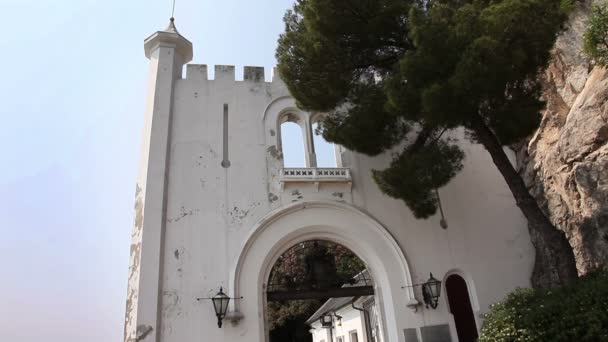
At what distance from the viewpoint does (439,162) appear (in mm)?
8289

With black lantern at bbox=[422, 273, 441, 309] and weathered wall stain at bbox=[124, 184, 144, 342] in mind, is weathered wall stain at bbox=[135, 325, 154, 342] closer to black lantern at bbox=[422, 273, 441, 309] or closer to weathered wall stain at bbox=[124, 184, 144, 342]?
weathered wall stain at bbox=[124, 184, 144, 342]

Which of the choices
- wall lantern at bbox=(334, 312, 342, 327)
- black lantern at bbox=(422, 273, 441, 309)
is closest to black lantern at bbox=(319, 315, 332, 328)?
wall lantern at bbox=(334, 312, 342, 327)

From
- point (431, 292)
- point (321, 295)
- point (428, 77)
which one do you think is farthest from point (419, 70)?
point (321, 295)

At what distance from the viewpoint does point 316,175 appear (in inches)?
390

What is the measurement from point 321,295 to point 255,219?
2207 mm

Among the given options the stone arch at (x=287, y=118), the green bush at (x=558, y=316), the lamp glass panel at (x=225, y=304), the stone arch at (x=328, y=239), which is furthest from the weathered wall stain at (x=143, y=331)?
the green bush at (x=558, y=316)

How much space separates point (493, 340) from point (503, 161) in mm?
3064

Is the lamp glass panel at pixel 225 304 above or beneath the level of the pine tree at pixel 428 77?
beneath

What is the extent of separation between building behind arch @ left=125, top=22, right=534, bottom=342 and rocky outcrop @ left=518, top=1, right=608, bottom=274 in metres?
1.08

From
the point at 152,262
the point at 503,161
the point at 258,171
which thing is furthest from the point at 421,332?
the point at 152,262

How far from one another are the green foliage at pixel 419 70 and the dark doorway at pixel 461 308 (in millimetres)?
1950

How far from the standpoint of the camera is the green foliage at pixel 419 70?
23.0 ft

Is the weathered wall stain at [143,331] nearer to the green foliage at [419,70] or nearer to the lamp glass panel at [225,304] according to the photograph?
the lamp glass panel at [225,304]

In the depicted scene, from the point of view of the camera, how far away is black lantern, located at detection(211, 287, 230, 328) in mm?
8227
